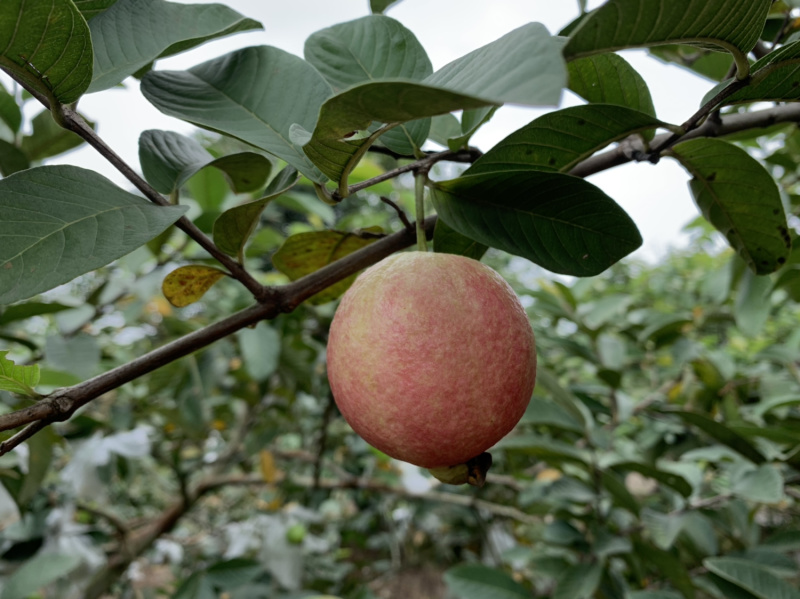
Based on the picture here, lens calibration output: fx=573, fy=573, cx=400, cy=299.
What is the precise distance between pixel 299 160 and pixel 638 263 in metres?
3.59

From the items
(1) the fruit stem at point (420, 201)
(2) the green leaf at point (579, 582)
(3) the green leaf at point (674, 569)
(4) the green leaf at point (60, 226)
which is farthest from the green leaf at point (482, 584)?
(4) the green leaf at point (60, 226)

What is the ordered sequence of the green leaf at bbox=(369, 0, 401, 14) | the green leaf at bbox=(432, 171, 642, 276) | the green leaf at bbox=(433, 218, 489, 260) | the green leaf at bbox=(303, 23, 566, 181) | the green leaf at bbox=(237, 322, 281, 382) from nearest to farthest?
1. the green leaf at bbox=(303, 23, 566, 181)
2. the green leaf at bbox=(432, 171, 642, 276)
3. the green leaf at bbox=(433, 218, 489, 260)
4. the green leaf at bbox=(369, 0, 401, 14)
5. the green leaf at bbox=(237, 322, 281, 382)

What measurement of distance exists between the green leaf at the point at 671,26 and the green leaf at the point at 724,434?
24.2 inches

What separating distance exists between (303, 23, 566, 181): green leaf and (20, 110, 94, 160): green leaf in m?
0.65

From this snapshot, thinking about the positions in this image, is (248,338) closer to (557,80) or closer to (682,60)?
(682,60)

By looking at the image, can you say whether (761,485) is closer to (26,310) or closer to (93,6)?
(93,6)

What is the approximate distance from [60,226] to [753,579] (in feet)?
3.24

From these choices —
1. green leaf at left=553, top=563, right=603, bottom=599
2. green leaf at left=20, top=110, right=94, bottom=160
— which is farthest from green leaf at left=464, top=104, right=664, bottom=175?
green leaf at left=553, top=563, right=603, bottom=599

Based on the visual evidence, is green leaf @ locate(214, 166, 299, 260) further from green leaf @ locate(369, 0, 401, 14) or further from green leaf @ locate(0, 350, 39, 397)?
green leaf @ locate(369, 0, 401, 14)

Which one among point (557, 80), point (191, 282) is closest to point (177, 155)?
point (191, 282)

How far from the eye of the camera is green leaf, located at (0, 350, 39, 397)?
45 cm

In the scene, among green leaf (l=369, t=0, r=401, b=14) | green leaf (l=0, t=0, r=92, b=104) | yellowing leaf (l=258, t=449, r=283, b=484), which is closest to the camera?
green leaf (l=0, t=0, r=92, b=104)

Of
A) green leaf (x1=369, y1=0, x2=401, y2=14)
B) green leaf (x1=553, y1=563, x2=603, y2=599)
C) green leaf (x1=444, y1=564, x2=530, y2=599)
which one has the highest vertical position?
green leaf (x1=369, y1=0, x2=401, y2=14)

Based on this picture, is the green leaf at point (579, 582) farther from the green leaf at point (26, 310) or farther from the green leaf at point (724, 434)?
the green leaf at point (26, 310)
